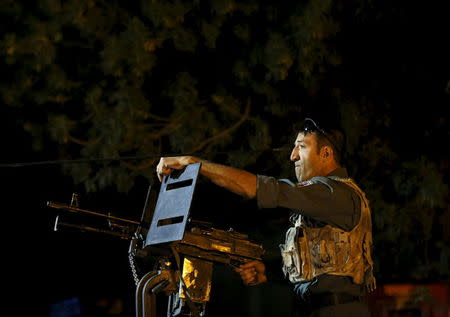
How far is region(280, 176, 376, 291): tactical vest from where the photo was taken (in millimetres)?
4012

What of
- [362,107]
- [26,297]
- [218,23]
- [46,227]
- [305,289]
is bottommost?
[305,289]

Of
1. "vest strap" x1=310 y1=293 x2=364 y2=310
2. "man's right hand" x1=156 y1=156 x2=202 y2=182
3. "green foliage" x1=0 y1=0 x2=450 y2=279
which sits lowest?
"vest strap" x1=310 y1=293 x2=364 y2=310

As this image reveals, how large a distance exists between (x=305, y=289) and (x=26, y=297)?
618 centimetres

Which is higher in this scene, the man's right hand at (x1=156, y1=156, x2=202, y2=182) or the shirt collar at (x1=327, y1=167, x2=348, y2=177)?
the shirt collar at (x1=327, y1=167, x2=348, y2=177)

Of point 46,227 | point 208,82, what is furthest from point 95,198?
point 208,82

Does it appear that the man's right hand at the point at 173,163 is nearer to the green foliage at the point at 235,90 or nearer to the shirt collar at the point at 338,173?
the shirt collar at the point at 338,173

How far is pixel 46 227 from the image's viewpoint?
8812 millimetres

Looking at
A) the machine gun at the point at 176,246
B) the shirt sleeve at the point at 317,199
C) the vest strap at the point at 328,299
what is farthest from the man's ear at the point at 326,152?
the vest strap at the point at 328,299

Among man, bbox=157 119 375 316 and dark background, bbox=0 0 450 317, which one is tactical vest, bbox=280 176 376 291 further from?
dark background, bbox=0 0 450 317

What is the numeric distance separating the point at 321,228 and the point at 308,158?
0.48m

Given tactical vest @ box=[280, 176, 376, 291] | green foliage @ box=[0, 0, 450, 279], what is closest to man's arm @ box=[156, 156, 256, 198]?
tactical vest @ box=[280, 176, 376, 291]

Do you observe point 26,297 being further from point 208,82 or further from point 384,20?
point 384,20

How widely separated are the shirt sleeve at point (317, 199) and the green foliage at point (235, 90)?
9.77 feet

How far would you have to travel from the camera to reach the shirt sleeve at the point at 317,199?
356 centimetres
